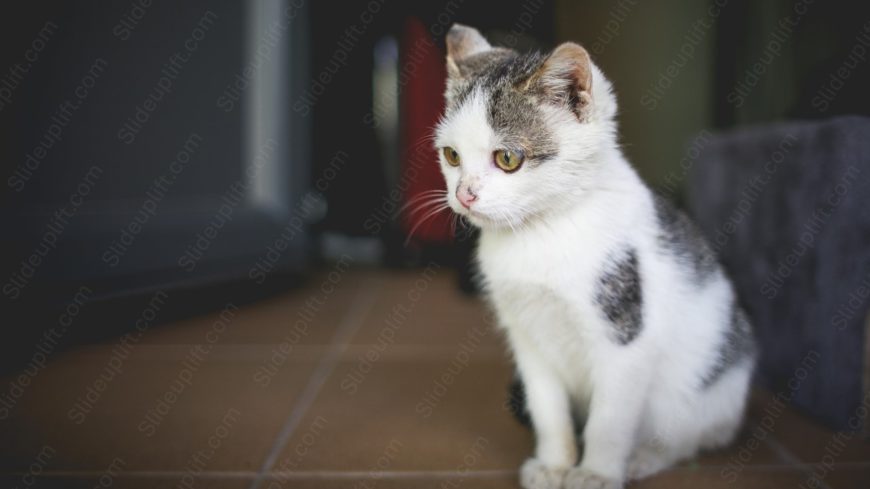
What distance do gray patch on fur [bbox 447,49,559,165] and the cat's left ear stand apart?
0.06ft

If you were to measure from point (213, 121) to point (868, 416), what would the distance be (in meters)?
2.50

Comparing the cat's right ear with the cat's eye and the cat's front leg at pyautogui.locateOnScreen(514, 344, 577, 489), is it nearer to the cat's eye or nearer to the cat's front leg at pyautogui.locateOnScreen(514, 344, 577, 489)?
the cat's eye

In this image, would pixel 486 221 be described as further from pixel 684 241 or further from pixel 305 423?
pixel 305 423

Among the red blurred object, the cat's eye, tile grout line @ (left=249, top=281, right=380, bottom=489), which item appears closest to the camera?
the cat's eye

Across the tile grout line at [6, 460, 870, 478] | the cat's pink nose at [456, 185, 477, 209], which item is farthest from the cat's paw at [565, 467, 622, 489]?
the cat's pink nose at [456, 185, 477, 209]

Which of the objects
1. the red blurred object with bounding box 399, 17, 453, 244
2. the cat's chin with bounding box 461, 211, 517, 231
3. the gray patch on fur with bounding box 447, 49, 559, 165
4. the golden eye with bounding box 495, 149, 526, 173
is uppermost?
the gray patch on fur with bounding box 447, 49, 559, 165

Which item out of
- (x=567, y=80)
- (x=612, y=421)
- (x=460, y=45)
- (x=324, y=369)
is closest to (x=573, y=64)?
(x=567, y=80)

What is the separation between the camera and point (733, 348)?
1266 millimetres

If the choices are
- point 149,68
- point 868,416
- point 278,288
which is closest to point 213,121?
point 149,68

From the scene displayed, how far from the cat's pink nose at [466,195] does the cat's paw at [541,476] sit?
513 millimetres

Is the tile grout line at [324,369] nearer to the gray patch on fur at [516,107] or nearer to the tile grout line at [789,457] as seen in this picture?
the gray patch on fur at [516,107]

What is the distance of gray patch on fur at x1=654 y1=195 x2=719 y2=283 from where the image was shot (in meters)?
1.19

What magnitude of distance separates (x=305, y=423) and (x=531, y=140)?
0.87 metres

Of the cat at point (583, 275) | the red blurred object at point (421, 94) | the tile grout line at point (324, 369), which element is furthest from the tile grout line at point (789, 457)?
the red blurred object at point (421, 94)
